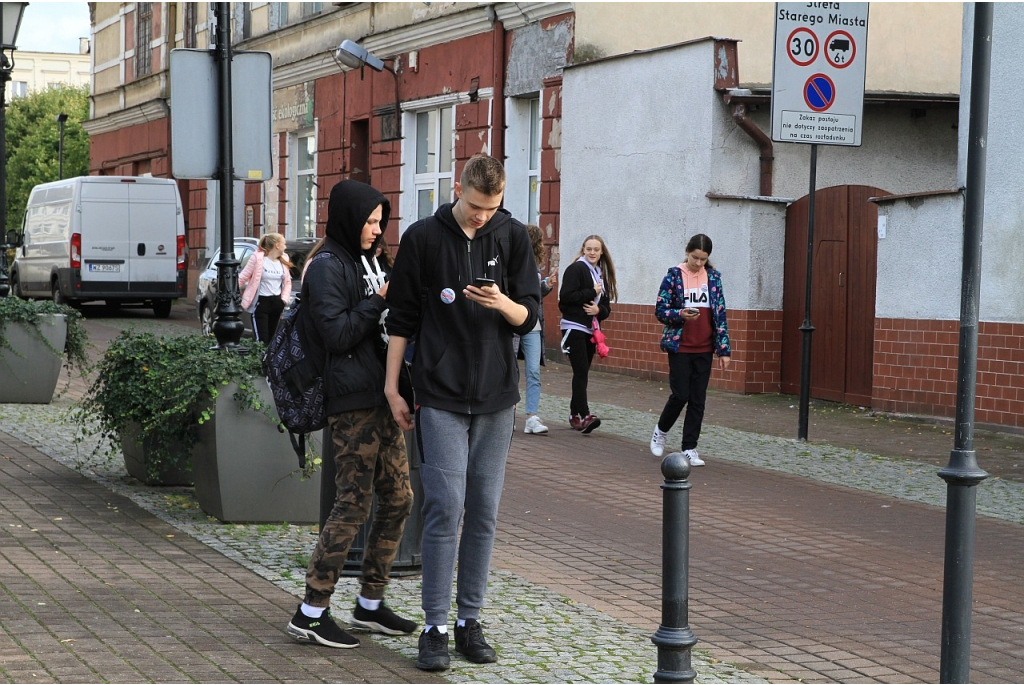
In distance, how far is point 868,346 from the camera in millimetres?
15062

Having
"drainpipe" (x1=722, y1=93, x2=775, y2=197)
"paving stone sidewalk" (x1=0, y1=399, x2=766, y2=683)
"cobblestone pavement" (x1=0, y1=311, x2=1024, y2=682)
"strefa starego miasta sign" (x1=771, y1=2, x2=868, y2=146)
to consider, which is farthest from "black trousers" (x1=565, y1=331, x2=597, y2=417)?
"drainpipe" (x1=722, y1=93, x2=775, y2=197)

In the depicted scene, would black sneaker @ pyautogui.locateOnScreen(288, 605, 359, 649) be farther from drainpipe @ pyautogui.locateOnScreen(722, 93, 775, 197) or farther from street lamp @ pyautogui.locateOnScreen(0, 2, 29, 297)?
drainpipe @ pyautogui.locateOnScreen(722, 93, 775, 197)

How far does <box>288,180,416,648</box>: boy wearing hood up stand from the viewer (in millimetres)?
5457

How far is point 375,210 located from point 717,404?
10.4m

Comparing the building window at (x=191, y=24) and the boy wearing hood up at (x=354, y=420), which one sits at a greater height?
the building window at (x=191, y=24)

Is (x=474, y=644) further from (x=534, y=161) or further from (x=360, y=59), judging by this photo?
(x=360, y=59)

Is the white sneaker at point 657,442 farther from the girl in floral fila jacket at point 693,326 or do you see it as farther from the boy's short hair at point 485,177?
the boy's short hair at point 485,177

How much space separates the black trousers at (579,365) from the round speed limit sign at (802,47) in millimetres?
3008

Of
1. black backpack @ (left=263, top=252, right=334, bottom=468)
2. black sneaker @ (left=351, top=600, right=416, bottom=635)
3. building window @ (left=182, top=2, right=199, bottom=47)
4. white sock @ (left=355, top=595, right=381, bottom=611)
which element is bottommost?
black sneaker @ (left=351, top=600, right=416, bottom=635)

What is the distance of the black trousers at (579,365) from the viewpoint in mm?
12609

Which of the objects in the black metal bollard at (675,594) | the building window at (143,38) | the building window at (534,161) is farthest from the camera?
the building window at (143,38)

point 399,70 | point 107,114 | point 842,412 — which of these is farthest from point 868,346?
point 107,114

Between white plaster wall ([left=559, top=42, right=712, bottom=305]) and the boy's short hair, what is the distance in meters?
12.0

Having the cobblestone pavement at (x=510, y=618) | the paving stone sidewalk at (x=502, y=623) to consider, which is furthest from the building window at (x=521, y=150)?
the paving stone sidewalk at (x=502, y=623)
